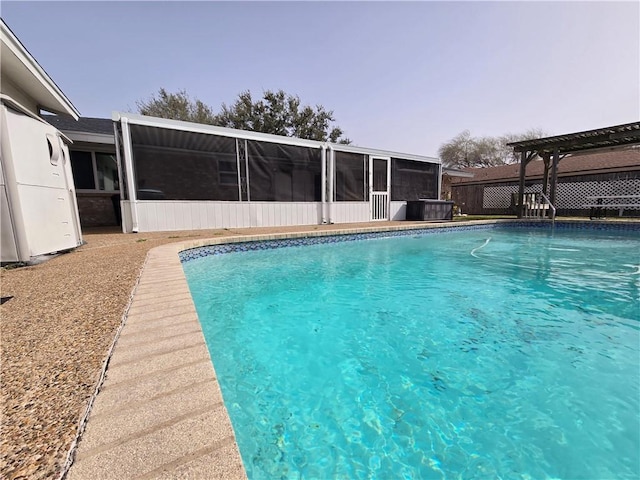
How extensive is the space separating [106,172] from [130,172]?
3222mm

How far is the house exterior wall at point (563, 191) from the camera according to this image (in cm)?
1337

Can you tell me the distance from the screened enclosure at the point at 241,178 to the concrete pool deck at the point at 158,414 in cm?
623

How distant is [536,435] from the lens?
1525mm

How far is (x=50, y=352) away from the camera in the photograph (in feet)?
4.83

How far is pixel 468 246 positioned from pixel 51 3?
470 inches

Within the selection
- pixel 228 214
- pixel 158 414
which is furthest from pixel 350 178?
pixel 158 414

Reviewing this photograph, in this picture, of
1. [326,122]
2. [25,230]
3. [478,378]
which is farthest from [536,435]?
[326,122]

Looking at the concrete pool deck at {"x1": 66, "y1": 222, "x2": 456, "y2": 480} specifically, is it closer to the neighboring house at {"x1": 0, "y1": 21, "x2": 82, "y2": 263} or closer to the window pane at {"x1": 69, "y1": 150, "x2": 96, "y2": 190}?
the neighboring house at {"x1": 0, "y1": 21, "x2": 82, "y2": 263}

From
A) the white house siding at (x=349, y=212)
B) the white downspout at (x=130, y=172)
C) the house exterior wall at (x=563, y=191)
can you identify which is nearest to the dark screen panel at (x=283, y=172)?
the white house siding at (x=349, y=212)

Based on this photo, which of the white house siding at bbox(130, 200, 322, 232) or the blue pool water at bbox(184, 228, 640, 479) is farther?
the white house siding at bbox(130, 200, 322, 232)

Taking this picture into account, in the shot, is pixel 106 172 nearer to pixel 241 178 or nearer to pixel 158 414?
pixel 241 178

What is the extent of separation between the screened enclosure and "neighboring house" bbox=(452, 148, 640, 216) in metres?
9.85

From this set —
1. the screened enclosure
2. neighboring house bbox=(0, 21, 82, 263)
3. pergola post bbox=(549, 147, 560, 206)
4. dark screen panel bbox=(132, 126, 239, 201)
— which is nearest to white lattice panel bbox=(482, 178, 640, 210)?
pergola post bbox=(549, 147, 560, 206)

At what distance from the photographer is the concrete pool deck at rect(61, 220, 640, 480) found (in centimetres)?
74
